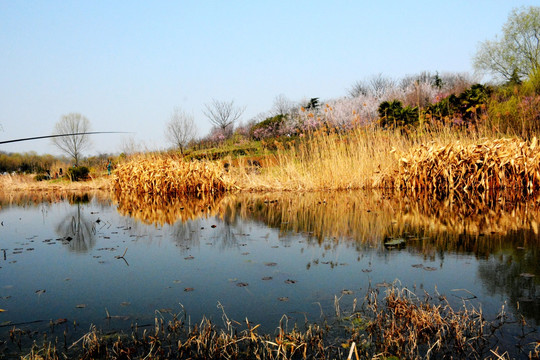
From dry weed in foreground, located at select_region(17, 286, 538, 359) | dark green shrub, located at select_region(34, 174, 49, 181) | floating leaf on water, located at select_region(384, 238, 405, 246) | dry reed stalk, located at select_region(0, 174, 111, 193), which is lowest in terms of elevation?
dry weed in foreground, located at select_region(17, 286, 538, 359)

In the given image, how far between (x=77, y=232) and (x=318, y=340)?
5.45m

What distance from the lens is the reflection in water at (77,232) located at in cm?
529

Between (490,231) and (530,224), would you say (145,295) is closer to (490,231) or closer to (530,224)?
(490,231)

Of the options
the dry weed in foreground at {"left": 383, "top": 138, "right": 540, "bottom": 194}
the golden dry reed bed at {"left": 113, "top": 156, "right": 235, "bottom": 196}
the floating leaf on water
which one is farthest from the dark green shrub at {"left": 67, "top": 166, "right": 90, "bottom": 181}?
the floating leaf on water

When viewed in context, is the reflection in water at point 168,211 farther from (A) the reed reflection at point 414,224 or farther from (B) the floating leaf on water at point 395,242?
(B) the floating leaf on water at point 395,242

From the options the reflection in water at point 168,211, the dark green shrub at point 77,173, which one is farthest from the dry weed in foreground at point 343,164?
the dark green shrub at point 77,173

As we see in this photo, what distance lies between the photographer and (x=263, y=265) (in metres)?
3.95

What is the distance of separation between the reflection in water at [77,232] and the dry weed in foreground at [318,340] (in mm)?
3020

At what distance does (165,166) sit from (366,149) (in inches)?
252

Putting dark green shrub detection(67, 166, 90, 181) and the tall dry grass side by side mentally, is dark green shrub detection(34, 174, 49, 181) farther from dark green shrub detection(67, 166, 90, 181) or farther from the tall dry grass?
the tall dry grass

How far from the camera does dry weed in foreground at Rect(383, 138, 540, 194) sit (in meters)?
8.99

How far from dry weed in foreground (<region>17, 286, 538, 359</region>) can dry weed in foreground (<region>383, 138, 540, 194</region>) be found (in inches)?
295

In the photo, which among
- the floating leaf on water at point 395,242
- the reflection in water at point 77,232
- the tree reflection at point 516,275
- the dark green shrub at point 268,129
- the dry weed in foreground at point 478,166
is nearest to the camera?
the tree reflection at point 516,275

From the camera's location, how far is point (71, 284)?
349 cm
